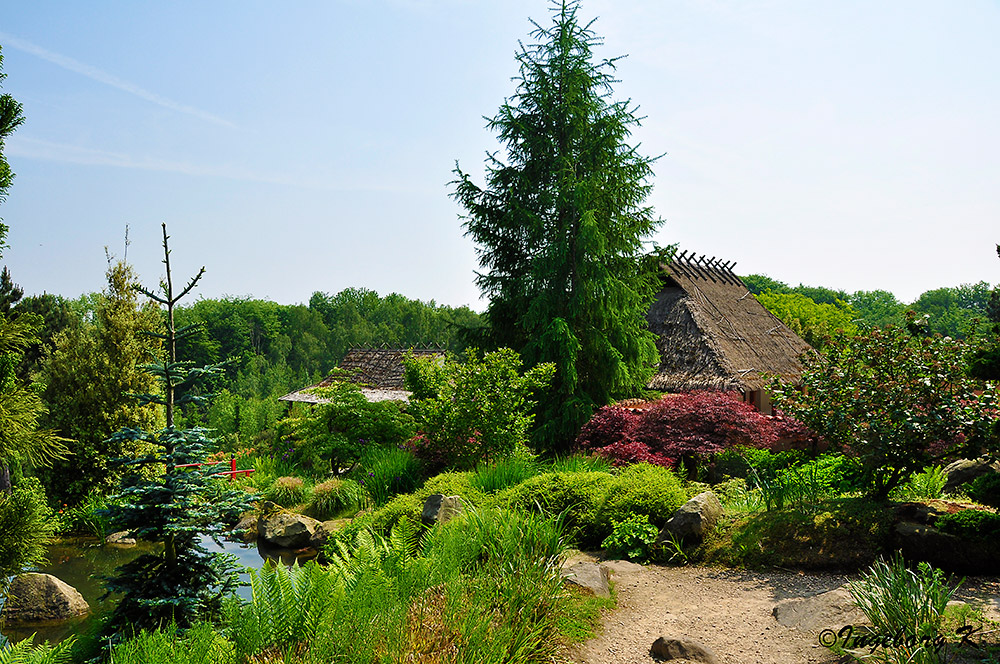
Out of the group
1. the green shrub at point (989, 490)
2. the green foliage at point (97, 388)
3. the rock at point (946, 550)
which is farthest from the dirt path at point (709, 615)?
the green foliage at point (97, 388)

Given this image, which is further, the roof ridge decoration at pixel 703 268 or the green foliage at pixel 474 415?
the roof ridge decoration at pixel 703 268

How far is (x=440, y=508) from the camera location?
8.07 meters

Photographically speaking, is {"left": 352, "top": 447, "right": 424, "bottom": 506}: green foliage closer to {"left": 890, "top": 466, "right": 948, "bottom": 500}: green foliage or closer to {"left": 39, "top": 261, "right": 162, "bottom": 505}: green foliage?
{"left": 39, "top": 261, "right": 162, "bottom": 505}: green foliage

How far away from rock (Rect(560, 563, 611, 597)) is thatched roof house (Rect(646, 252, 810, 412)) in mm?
10094

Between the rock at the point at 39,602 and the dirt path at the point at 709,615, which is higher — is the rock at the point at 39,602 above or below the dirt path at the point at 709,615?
below

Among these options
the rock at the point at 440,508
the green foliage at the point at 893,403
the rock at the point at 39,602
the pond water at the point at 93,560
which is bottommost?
the pond water at the point at 93,560

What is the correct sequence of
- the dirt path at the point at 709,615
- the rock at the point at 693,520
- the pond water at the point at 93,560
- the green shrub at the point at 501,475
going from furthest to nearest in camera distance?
the green shrub at the point at 501,475
the pond water at the point at 93,560
the rock at the point at 693,520
the dirt path at the point at 709,615

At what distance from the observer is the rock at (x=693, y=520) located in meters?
7.29

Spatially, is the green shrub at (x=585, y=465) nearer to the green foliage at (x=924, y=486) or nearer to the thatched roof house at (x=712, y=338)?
the green foliage at (x=924, y=486)

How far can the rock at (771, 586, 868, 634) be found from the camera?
16.4 feet

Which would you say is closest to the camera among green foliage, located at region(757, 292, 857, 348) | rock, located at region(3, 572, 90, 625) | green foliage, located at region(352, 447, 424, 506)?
rock, located at region(3, 572, 90, 625)

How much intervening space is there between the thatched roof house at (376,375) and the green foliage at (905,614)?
639 inches

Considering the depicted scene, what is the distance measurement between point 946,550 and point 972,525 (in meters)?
0.34

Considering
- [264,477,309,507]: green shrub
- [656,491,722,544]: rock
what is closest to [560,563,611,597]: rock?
[656,491,722,544]: rock
